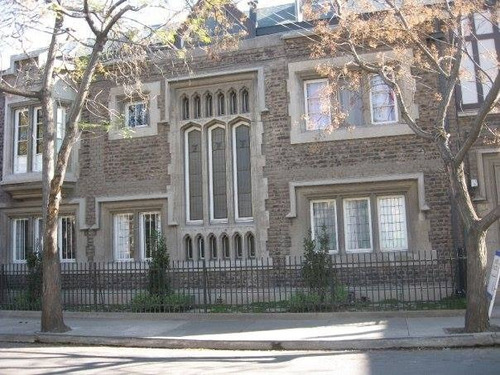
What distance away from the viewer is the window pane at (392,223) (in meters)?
13.5

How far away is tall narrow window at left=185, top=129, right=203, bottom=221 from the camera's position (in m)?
15.1

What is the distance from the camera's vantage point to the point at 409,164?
43.9 ft

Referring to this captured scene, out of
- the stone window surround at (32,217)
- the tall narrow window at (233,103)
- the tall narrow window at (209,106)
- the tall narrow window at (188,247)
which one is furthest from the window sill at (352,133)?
the stone window surround at (32,217)

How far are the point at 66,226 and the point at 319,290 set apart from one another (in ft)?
26.5

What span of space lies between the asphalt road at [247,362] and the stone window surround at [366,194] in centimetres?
462

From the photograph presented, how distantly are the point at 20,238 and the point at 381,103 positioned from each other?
11.3 metres

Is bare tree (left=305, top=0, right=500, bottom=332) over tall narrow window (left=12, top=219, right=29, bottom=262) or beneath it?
over

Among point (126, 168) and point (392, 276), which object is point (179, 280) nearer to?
point (126, 168)

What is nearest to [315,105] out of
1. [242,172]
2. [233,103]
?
[233,103]

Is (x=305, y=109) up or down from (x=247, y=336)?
up

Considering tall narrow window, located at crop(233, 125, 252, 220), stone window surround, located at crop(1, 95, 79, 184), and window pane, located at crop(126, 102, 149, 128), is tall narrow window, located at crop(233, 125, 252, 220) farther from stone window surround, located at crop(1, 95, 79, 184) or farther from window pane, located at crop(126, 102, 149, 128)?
stone window surround, located at crop(1, 95, 79, 184)

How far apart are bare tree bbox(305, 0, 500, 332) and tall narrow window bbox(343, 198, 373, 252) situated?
2.39m

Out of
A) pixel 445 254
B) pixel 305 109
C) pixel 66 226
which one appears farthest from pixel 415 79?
pixel 66 226

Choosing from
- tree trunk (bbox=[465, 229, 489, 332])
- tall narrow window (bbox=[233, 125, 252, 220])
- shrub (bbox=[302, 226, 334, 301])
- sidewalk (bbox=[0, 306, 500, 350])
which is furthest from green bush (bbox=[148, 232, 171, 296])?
tree trunk (bbox=[465, 229, 489, 332])
